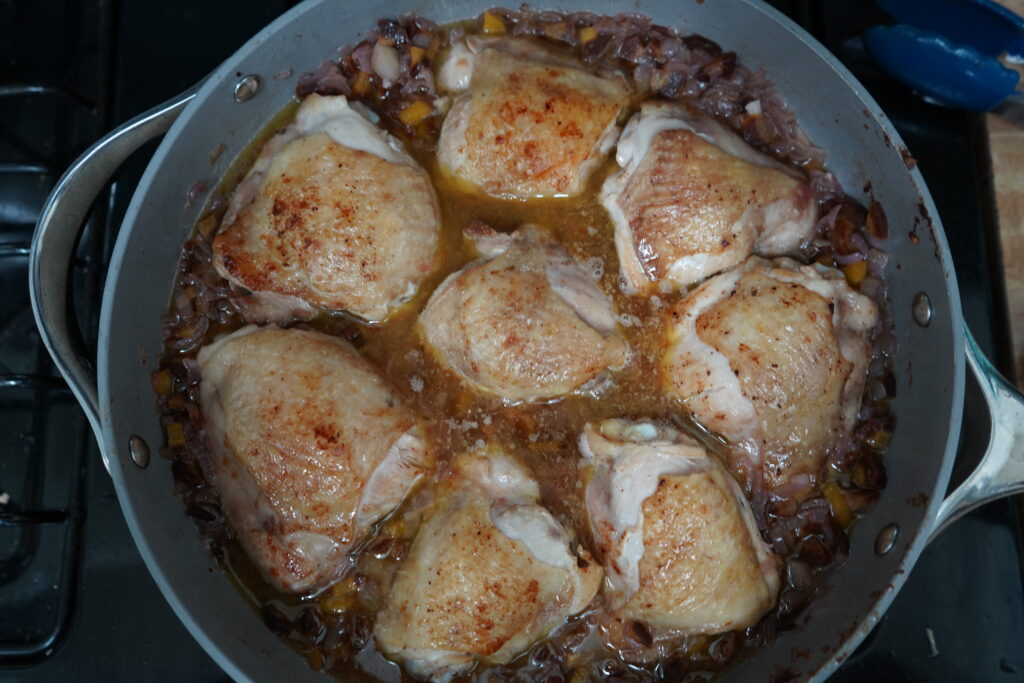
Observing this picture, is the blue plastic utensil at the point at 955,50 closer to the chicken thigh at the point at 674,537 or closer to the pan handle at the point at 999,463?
the pan handle at the point at 999,463

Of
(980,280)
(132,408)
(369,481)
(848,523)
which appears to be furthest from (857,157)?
(132,408)

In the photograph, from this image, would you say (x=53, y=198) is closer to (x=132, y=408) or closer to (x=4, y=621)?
(x=132, y=408)

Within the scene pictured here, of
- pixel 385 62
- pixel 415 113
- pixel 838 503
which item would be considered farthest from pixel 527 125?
pixel 838 503

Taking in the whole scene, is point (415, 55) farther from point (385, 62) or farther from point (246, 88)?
point (246, 88)

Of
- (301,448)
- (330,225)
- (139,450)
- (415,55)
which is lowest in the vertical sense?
(139,450)

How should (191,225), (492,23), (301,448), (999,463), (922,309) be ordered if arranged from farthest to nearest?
1. (492,23)
2. (191,225)
3. (922,309)
4. (301,448)
5. (999,463)

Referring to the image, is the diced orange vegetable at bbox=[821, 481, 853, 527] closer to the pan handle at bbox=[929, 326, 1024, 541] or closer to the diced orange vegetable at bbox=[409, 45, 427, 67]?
the pan handle at bbox=[929, 326, 1024, 541]

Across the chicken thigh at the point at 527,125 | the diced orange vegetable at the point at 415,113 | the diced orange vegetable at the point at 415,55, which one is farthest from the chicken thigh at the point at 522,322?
the diced orange vegetable at the point at 415,55
